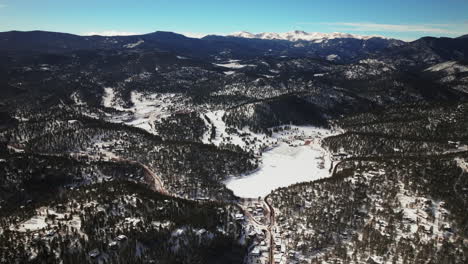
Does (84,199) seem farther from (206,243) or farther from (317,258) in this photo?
(317,258)

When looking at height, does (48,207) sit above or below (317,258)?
above

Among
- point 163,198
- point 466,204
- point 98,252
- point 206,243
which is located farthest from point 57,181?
point 466,204

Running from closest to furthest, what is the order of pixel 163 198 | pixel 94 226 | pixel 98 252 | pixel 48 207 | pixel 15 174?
pixel 98 252 → pixel 94 226 → pixel 48 207 → pixel 163 198 → pixel 15 174

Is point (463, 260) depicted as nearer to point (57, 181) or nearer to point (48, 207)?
point (48, 207)

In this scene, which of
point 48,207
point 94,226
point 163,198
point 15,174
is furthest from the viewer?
point 15,174

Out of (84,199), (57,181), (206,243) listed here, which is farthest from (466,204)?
(57,181)

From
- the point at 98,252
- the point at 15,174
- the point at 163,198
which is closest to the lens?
the point at 98,252

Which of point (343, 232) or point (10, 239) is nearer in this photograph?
point (10, 239)

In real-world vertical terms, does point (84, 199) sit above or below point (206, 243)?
above

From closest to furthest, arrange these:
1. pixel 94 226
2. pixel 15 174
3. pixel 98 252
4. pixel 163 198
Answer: pixel 98 252 < pixel 94 226 < pixel 163 198 < pixel 15 174
